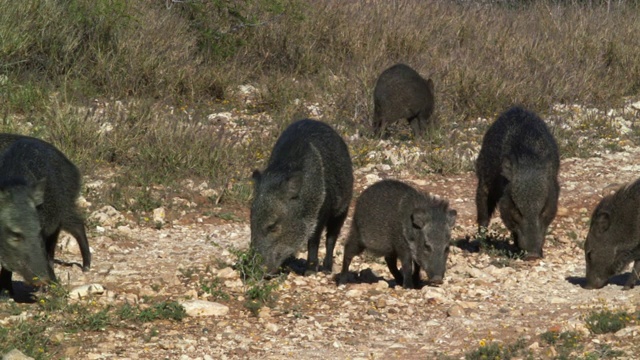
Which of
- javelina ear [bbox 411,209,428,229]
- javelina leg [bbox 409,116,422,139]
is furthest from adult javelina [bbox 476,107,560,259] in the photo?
javelina leg [bbox 409,116,422,139]

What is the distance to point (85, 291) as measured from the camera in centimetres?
680

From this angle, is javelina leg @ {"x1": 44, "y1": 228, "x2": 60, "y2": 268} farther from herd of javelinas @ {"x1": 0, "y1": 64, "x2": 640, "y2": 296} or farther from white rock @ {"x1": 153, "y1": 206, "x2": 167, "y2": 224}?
white rock @ {"x1": 153, "y1": 206, "x2": 167, "y2": 224}

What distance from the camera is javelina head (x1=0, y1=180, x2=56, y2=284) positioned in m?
6.53

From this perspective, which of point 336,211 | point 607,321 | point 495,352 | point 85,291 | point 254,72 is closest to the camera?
point 495,352

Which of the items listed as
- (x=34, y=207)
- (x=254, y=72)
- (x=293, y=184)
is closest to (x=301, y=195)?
(x=293, y=184)

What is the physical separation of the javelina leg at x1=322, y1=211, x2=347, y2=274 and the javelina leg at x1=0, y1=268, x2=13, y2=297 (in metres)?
2.44

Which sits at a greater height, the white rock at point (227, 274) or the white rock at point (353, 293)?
the white rock at point (353, 293)

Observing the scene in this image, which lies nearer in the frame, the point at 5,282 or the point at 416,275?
the point at 5,282

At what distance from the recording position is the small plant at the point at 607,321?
616 cm

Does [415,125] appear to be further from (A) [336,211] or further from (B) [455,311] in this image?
(B) [455,311]

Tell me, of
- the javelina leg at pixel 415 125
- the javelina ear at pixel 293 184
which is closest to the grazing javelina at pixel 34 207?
the javelina ear at pixel 293 184

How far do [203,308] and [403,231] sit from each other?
1.69 metres

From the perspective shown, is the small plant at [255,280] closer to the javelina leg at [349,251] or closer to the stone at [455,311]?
the javelina leg at [349,251]

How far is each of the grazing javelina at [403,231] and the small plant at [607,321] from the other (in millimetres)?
1259
